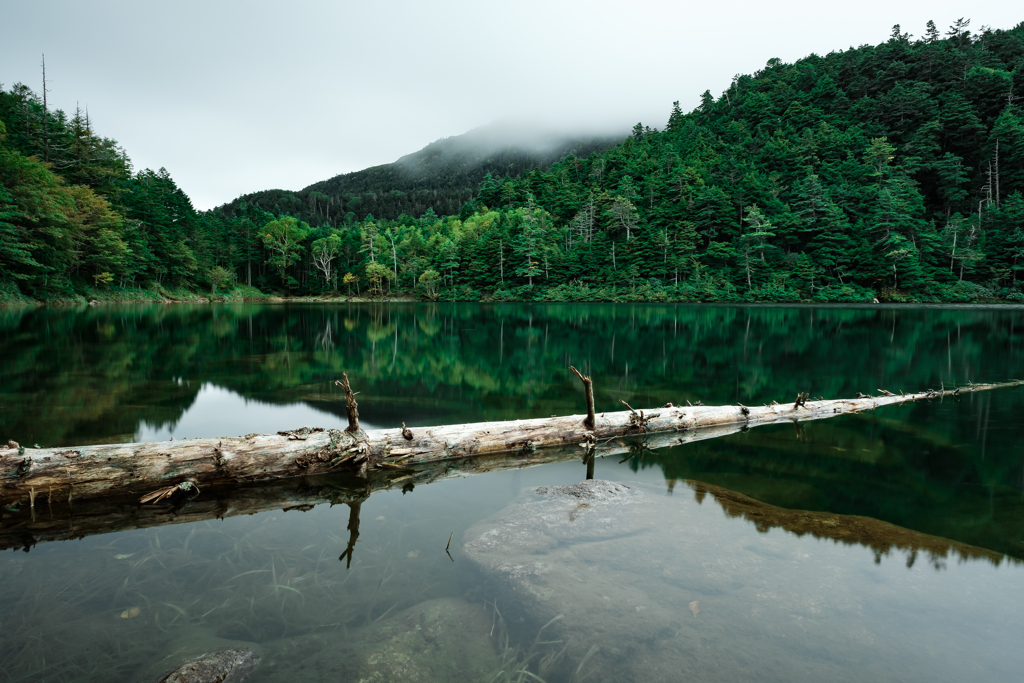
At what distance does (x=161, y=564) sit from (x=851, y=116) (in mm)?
106993

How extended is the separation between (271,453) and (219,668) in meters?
3.31

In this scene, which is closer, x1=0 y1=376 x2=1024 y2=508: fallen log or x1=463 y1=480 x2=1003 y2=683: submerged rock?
x1=463 y1=480 x2=1003 y2=683: submerged rock

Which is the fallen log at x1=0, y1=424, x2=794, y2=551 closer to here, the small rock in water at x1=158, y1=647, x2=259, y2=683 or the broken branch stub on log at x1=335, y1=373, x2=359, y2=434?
the broken branch stub on log at x1=335, y1=373, x2=359, y2=434

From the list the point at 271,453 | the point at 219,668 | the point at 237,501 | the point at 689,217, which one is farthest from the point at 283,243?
the point at 219,668

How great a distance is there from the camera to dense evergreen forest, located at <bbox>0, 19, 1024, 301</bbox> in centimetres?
4412

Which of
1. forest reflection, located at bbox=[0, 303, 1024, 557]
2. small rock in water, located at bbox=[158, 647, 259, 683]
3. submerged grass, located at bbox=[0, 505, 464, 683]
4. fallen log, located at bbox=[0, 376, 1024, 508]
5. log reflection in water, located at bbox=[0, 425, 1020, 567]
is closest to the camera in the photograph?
small rock in water, located at bbox=[158, 647, 259, 683]

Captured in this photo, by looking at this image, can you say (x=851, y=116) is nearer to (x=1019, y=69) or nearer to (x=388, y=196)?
(x=1019, y=69)

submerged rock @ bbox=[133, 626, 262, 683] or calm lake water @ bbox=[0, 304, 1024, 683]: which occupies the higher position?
submerged rock @ bbox=[133, 626, 262, 683]

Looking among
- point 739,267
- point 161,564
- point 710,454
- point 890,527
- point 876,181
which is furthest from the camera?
point 876,181

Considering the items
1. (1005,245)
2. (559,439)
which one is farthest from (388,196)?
(559,439)

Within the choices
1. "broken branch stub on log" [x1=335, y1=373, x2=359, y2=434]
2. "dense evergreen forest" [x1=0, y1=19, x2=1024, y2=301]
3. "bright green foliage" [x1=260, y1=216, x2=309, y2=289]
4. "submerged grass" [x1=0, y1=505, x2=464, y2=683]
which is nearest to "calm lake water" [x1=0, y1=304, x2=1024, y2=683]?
"submerged grass" [x1=0, y1=505, x2=464, y2=683]

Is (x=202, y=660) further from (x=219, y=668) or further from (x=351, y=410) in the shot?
(x=351, y=410)

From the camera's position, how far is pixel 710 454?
758 cm

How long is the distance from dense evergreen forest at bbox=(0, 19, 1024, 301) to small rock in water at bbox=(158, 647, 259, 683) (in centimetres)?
4143
